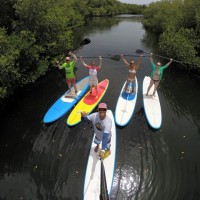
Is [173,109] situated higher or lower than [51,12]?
lower

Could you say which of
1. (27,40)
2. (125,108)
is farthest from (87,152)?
(27,40)

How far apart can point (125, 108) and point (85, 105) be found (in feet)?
7.38

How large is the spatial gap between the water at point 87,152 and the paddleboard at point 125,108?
0.38m

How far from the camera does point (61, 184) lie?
26.9ft

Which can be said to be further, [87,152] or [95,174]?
[87,152]

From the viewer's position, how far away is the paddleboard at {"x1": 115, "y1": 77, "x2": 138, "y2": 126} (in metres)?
11.3

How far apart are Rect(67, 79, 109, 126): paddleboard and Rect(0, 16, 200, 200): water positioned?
361 millimetres

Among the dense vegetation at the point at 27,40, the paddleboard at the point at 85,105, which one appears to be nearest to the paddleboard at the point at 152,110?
the paddleboard at the point at 85,105

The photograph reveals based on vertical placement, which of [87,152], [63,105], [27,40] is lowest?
[87,152]

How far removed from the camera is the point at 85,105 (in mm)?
12461

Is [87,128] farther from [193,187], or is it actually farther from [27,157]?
[193,187]

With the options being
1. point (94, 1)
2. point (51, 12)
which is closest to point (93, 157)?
point (51, 12)

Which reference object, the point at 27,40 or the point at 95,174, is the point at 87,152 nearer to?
the point at 95,174

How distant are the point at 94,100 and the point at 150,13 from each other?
1505 inches
